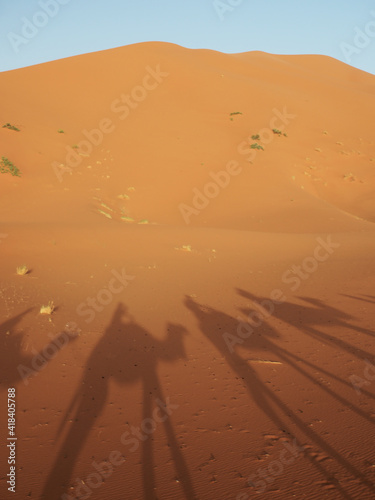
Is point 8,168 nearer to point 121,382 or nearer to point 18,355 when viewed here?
point 18,355

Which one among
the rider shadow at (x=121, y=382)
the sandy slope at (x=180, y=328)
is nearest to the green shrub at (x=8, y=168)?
the sandy slope at (x=180, y=328)

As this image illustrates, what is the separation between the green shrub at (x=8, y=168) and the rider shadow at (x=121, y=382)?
1487 cm

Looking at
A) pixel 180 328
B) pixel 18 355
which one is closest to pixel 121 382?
pixel 18 355

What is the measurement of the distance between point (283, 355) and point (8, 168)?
1861 cm

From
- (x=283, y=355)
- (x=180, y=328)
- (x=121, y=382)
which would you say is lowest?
(x=283, y=355)

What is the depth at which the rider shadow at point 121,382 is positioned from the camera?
3.41m

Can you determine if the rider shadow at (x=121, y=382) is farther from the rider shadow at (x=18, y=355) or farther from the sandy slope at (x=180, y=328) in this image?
the rider shadow at (x=18, y=355)

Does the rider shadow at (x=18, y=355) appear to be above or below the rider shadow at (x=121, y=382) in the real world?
above

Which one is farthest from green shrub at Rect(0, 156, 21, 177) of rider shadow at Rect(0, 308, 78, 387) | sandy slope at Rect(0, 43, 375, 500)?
rider shadow at Rect(0, 308, 78, 387)

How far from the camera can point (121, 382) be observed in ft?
16.7

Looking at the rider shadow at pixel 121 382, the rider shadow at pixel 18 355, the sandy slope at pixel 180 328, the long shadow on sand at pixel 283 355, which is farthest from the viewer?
the rider shadow at pixel 18 355

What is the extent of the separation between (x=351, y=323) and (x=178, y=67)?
133ft

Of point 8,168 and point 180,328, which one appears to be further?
point 8,168

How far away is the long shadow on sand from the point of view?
3.65m
